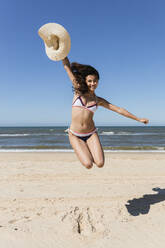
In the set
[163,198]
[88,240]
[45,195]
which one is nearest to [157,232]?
[88,240]

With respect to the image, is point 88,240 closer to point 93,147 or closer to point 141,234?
point 141,234

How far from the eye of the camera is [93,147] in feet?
15.2

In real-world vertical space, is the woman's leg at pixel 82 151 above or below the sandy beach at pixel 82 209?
above

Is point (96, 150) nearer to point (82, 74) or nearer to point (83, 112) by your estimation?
point (83, 112)

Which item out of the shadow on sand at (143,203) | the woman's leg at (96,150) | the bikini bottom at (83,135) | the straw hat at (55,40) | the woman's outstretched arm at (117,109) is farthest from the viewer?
the shadow on sand at (143,203)

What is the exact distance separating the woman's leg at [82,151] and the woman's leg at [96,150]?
0.33 ft

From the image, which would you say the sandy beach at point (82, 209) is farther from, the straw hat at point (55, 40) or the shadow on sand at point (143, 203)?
the straw hat at point (55, 40)

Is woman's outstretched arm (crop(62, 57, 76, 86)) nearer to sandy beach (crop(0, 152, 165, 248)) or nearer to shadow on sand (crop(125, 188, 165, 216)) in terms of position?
sandy beach (crop(0, 152, 165, 248))

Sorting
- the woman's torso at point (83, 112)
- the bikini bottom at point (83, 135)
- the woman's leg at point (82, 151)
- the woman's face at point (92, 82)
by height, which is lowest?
the woman's leg at point (82, 151)

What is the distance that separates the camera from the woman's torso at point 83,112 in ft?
14.9

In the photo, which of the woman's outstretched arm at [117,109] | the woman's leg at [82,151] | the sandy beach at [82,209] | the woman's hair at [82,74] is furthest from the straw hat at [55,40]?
the sandy beach at [82,209]

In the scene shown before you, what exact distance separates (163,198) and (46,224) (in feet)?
10.6

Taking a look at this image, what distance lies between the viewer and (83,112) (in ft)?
14.9

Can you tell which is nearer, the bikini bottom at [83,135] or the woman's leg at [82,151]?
the woman's leg at [82,151]
